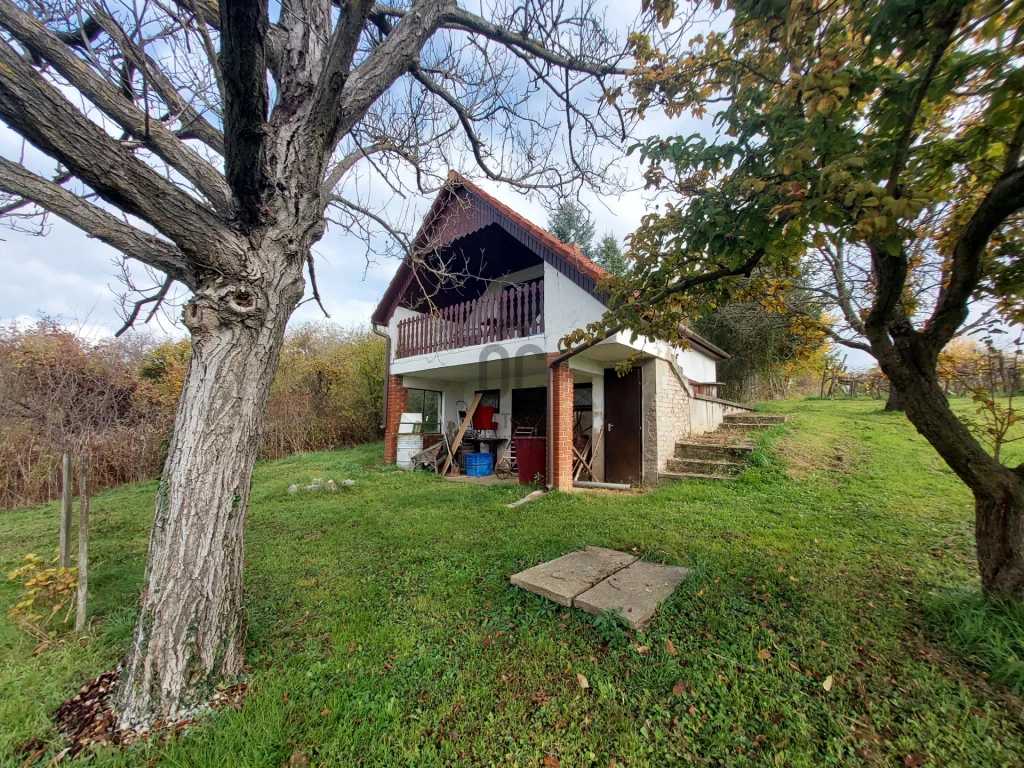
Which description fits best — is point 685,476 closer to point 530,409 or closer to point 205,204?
point 530,409

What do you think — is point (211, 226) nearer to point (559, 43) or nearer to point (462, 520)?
point (559, 43)

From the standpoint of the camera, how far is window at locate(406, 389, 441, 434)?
10.8m

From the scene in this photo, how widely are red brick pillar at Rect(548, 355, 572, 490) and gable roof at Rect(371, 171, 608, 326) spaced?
5.25ft

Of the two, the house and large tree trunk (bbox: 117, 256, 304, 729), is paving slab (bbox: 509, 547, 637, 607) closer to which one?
large tree trunk (bbox: 117, 256, 304, 729)

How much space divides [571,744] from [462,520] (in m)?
3.53

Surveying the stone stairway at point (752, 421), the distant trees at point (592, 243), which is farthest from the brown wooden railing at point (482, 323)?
the distant trees at point (592, 243)

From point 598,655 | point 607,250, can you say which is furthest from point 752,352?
point 598,655

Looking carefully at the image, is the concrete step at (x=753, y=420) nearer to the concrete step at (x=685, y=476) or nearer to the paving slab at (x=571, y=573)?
the concrete step at (x=685, y=476)

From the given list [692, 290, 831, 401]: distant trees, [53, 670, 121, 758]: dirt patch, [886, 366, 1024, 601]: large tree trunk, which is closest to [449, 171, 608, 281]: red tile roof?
[886, 366, 1024, 601]: large tree trunk

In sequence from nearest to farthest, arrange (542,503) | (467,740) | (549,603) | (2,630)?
(467,740) → (2,630) → (549,603) → (542,503)

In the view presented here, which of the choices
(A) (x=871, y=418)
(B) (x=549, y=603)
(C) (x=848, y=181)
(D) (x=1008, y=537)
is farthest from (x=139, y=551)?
(A) (x=871, y=418)

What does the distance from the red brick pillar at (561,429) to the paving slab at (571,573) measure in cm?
292

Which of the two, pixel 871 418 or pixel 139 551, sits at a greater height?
pixel 871 418

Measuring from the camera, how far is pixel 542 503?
579 cm
